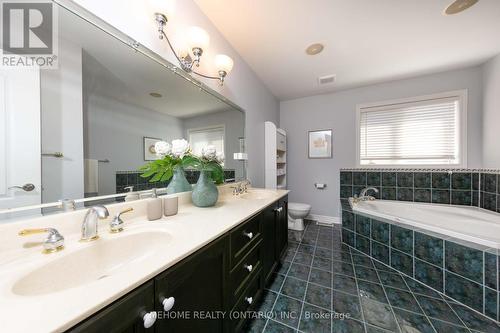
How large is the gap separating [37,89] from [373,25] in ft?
7.81

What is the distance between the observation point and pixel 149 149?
1072 mm

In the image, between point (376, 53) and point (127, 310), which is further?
point (376, 53)

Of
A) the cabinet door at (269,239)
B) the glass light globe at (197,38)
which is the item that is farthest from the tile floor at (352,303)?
the glass light globe at (197,38)

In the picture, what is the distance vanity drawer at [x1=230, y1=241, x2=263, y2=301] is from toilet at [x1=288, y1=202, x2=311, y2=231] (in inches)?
55.9

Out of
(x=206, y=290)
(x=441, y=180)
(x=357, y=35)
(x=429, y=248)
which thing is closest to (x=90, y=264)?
(x=206, y=290)

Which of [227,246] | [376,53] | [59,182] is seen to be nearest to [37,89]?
[59,182]

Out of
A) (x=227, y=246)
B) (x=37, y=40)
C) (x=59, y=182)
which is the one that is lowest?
(x=227, y=246)

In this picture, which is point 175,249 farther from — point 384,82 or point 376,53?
point 384,82

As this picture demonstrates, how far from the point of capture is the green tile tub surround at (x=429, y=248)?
1417 millimetres

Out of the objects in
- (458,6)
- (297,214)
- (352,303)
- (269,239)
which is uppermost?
(458,6)

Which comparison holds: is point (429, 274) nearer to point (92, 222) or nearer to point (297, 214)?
point (297, 214)

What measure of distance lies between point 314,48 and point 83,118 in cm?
214

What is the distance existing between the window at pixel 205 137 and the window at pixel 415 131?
239 cm

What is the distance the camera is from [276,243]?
1614mm
